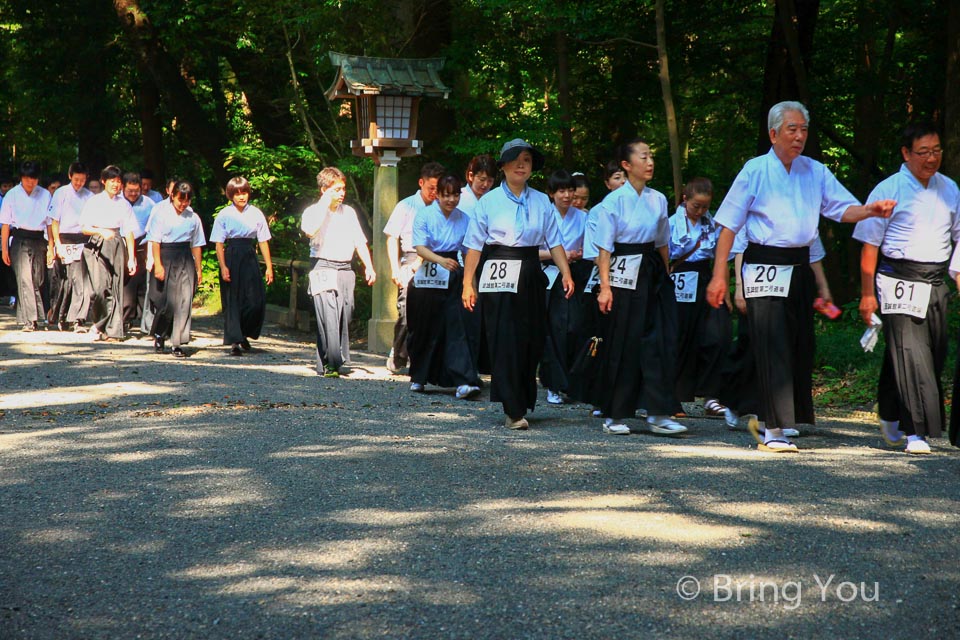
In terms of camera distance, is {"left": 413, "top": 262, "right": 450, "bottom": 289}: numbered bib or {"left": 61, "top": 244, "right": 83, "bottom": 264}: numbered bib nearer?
{"left": 413, "top": 262, "right": 450, "bottom": 289}: numbered bib

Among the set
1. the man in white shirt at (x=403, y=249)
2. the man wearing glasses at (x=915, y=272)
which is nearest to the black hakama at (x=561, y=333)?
the man in white shirt at (x=403, y=249)

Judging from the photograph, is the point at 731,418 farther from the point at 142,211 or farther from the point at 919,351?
the point at 142,211

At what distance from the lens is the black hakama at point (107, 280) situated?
15414 millimetres

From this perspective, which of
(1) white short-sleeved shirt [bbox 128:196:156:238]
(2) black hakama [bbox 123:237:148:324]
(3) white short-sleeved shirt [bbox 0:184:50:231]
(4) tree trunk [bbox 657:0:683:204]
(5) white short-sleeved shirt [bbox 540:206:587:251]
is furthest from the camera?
(3) white short-sleeved shirt [bbox 0:184:50:231]

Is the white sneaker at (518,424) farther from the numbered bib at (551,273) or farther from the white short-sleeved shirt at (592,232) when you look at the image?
the numbered bib at (551,273)

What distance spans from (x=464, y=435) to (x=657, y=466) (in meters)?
1.70

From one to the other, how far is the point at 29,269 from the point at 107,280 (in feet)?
5.79

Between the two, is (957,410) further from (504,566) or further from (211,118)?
(211,118)

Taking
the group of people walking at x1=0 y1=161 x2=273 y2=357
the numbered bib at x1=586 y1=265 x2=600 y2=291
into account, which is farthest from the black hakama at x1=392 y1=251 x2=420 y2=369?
the numbered bib at x1=586 y1=265 x2=600 y2=291

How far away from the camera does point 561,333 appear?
10312 millimetres

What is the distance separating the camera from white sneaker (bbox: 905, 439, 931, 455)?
716cm

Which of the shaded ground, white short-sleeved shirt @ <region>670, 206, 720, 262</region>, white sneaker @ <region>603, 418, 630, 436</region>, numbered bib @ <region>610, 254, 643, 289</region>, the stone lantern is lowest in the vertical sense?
the shaded ground

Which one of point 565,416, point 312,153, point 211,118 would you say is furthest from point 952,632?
point 211,118

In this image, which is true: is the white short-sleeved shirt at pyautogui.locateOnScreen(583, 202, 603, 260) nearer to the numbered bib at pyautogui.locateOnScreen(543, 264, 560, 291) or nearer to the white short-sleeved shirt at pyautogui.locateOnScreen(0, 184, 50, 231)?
the numbered bib at pyautogui.locateOnScreen(543, 264, 560, 291)
